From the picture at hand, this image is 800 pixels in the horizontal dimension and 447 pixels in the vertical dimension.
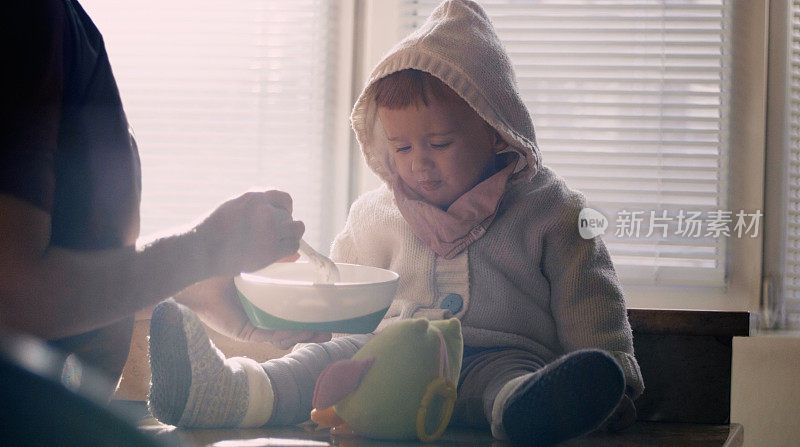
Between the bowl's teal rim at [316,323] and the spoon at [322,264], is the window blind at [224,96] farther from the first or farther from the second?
the bowl's teal rim at [316,323]

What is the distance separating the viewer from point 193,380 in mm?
881

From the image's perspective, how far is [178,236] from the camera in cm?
79

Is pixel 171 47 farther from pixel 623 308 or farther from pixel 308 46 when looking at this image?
pixel 623 308

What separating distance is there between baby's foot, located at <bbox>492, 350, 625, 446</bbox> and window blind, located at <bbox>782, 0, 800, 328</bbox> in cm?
130

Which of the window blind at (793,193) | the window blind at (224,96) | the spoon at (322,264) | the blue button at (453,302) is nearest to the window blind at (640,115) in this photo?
the window blind at (793,193)

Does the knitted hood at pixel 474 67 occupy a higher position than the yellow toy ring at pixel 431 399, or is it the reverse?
the knitted hood at pixel 474 67

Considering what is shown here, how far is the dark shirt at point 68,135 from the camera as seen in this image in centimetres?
66

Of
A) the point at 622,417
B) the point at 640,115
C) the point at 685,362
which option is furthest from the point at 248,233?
the point at 640,115

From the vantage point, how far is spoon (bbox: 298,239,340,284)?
1.04m

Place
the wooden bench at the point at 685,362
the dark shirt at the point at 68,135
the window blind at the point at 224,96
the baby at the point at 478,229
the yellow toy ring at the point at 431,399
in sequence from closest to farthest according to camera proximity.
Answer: the dark shirt at the point at 68,135, the yellow toy ring at the point at 431,399, the baby at the point at 478,229, the wooden bench at the point at 685,362, the window blind at the point at 224,96

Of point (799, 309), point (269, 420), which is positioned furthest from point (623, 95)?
point (269, 420)

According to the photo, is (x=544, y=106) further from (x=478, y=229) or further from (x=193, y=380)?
(x=193, y=380)

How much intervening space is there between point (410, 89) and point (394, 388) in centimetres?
56

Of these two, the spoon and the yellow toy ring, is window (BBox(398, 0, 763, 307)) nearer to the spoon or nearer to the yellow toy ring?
the spoon
